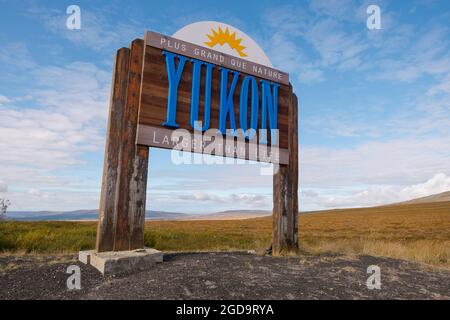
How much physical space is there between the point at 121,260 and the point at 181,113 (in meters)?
3.26

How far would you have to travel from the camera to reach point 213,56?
8.00 m

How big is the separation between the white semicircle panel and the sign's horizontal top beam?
0.43 ft

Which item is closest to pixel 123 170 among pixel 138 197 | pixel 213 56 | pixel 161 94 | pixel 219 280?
pixel 138 197

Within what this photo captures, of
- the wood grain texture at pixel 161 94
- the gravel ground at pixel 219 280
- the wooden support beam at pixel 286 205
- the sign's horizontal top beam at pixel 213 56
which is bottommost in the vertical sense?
the gravel ground at pixel 219 280

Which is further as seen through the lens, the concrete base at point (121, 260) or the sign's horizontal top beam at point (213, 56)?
the sign's horizontal top beam at point (213, 56)

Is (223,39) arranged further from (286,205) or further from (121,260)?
(121,260)

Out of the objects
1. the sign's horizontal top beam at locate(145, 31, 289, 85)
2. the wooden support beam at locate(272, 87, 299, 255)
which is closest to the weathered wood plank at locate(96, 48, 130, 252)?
the sign's horizontal top beam at locate(145, 31, 289, 85)

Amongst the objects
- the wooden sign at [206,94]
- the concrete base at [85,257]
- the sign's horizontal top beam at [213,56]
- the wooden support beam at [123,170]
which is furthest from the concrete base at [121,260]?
the sign's horizontal top beam at [213,56]

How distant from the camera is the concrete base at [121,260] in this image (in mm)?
5602

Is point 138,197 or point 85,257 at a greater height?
point 138,197

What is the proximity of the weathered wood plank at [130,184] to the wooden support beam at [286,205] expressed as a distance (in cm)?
361

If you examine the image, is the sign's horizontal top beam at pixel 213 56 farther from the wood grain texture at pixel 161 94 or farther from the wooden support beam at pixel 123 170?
the wooden support beam at pixel 123 170

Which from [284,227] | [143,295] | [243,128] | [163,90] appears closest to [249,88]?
[243,128]
